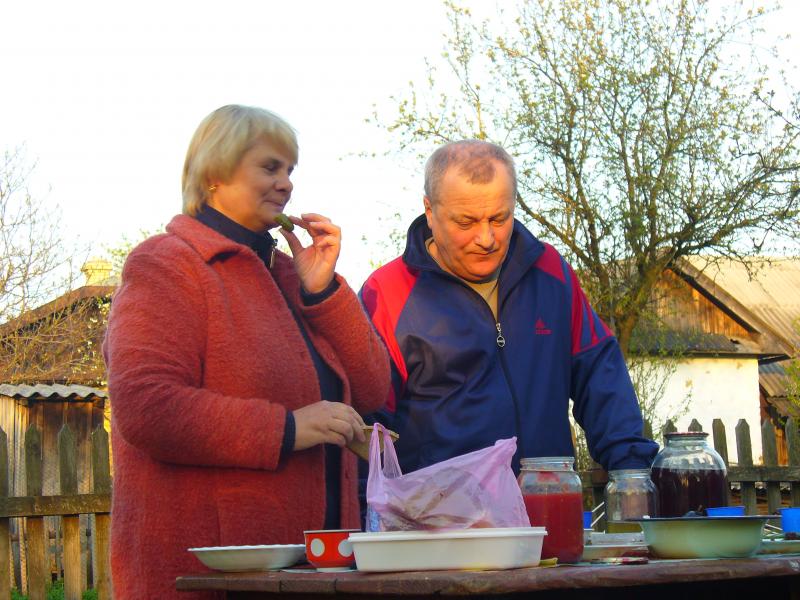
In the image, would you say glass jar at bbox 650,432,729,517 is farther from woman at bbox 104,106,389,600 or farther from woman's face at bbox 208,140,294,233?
woman's face at bbox 208,140,294,233

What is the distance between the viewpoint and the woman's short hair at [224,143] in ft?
9.09

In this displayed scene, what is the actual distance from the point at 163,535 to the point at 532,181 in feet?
46.3

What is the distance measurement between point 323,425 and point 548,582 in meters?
0.88

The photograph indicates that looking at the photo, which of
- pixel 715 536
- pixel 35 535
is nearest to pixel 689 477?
pixel 715 536

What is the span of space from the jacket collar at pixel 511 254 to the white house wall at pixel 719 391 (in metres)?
25.3

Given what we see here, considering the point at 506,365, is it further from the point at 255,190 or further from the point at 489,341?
the point at 255,190

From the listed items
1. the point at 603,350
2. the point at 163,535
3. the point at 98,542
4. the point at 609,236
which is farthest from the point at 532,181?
the point at 163,535

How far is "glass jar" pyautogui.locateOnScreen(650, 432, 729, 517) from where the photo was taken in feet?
7.79

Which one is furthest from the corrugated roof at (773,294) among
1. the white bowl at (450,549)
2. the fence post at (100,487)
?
the white bowl at (450,549)

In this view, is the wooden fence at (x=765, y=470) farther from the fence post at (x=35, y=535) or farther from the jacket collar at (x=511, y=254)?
the jacket collar at (x=511, y=254)

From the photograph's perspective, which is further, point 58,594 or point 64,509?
point 58,594

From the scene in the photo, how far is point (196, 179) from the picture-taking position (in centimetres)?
281

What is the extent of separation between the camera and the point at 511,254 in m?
3.41

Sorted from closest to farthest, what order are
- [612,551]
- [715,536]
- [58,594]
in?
[715,536] → [612,551] → [58,594]
